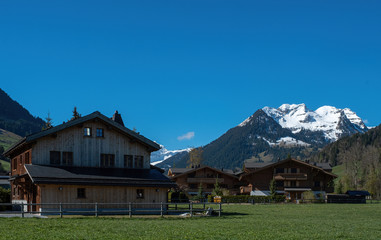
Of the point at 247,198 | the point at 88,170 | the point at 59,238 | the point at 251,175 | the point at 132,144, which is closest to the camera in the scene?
the point at 59,238

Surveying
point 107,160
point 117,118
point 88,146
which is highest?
point 117,118

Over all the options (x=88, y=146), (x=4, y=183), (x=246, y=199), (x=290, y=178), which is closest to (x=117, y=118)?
(x=88, y=146)

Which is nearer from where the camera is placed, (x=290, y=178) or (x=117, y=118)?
(x=117, y=118)

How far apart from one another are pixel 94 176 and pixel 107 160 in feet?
14.3

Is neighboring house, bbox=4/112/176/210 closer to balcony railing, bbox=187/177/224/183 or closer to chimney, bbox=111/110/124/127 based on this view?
chimney, bbox=111/110/124/127

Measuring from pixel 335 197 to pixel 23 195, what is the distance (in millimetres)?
58706

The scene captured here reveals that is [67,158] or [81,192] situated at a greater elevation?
[67,158]

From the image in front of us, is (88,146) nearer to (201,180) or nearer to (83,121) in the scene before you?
(83,121)

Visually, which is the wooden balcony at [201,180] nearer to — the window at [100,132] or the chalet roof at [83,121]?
the chalet roof at [83,121]

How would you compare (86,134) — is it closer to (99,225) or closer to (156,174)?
(156,174)

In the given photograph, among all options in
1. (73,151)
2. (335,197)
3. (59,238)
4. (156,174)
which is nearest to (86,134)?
(73,151)

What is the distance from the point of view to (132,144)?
49.2m

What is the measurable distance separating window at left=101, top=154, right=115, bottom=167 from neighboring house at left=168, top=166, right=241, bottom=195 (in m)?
61.2

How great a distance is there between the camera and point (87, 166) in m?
46.7
